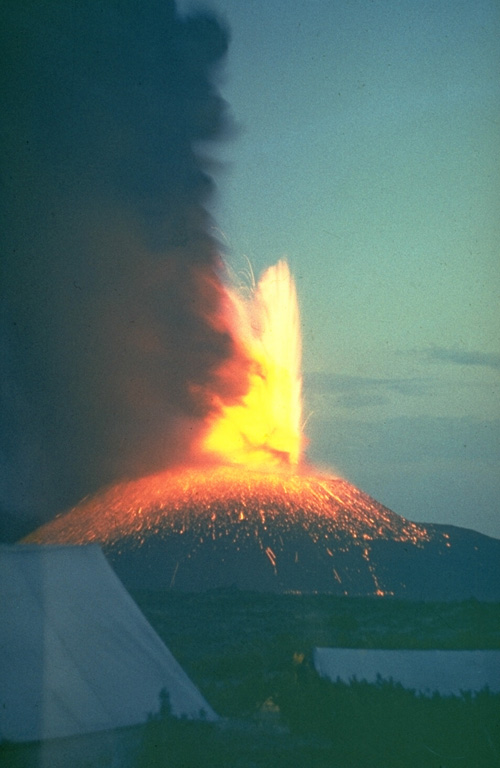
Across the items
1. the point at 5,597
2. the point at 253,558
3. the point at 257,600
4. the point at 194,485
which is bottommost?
the point at 5,597

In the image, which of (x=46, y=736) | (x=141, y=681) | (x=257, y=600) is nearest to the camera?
(x=46, y=736)

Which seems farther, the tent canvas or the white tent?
the white tent

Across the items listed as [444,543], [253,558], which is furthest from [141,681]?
[444,543]

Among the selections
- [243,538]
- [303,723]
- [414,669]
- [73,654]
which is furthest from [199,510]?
[73,654]

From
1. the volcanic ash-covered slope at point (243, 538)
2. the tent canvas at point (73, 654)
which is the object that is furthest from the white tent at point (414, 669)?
the volcanic ash-covered slope at point (243, 538)

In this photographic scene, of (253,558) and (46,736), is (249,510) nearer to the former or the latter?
(253,558)

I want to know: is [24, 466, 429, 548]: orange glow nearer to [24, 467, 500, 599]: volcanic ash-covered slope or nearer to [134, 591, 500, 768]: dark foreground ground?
[24, 467, 500, 599]: volcanic ash-covered slope

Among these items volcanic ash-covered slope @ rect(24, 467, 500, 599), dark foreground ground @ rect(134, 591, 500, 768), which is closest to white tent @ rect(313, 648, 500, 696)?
dark foreground ground @ rect(134, 591, 500, 768)
